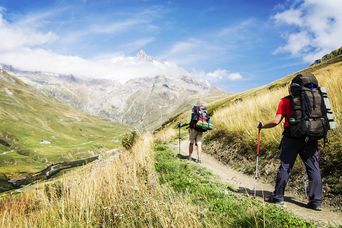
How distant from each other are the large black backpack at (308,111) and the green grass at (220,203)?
80.7 inches

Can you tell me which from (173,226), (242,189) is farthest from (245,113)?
(173,226)

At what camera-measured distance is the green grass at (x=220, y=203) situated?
21.8 feet

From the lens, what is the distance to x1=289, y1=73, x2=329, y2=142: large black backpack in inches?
317

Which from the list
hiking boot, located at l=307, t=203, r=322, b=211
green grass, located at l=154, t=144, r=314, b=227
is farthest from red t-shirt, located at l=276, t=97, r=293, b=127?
green grass, located at l=154, t=144, r=314, b=227

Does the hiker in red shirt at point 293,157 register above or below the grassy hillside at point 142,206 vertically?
above

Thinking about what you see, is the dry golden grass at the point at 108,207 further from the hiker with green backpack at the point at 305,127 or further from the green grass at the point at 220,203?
the hiker with green backpack at the point at 305,127

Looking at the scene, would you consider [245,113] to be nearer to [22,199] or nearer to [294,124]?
[294,124]

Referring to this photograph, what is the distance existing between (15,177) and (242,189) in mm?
207505

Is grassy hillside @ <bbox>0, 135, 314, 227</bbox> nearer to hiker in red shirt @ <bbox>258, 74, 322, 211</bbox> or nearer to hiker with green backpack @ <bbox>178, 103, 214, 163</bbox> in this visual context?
hiker in red shirt @ <bbox>258, 74, 322, 211</bbox>

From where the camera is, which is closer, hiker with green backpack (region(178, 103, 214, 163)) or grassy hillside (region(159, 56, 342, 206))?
grassy hillside (region(159, 56, 342, 206))

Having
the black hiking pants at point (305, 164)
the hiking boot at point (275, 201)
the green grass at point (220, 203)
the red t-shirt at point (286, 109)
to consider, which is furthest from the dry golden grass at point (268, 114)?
the hiking boot at point (275, 201)

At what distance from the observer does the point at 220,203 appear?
846cm

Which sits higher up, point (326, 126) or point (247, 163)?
point (326, 126)

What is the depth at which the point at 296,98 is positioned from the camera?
8.31 metres
